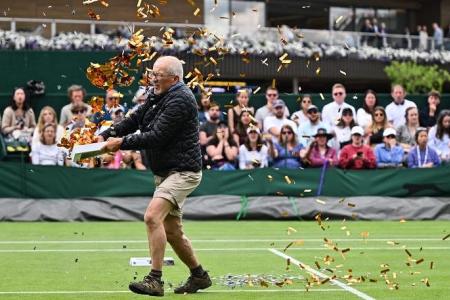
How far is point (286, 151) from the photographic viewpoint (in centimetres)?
2003

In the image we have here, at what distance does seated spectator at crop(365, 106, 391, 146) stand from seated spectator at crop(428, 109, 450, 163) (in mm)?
1016

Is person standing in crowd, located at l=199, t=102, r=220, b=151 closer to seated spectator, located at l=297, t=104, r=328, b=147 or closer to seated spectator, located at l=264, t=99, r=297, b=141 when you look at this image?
seated spectator, located at l=264, t=99, r=297, b=141

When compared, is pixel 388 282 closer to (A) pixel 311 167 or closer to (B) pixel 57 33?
(A) pixel 311 167

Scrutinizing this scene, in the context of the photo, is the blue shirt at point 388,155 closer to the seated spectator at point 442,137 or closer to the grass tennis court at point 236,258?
the seated spectator at point 442,137

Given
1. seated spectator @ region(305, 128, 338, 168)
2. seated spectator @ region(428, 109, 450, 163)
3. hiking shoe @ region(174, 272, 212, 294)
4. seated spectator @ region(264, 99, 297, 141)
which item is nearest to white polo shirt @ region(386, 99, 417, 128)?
seated spectator @ region(428, 109, 450, 163)

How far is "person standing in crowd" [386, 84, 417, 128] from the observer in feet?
72.1

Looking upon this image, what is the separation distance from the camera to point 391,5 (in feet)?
165

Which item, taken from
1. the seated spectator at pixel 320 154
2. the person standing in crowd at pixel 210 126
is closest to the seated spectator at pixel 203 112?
the person standing in crowd at pixel 210 126

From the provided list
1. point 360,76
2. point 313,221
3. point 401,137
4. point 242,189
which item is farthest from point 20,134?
point 360,76

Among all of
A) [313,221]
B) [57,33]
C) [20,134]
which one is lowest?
[313,221]

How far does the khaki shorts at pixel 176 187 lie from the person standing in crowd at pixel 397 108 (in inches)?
508

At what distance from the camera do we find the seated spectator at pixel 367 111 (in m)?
21.0

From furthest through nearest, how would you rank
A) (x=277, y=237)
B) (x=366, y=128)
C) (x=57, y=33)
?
(x=57, y=33)
(x=366, y=128)
(x=277, y=237)

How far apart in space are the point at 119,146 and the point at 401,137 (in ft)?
42.4
